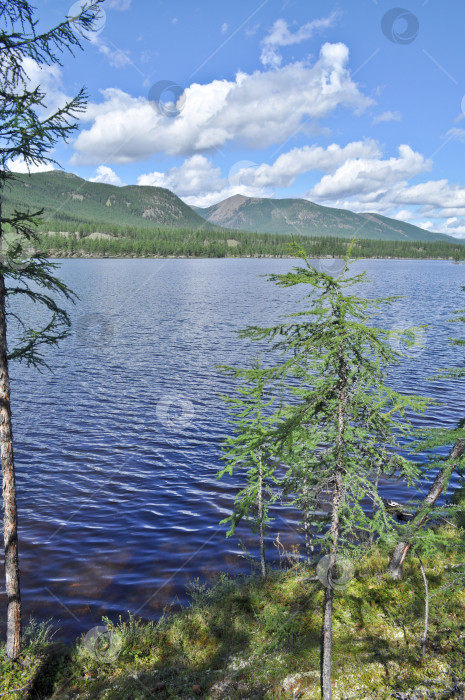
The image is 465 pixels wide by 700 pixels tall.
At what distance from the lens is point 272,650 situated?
1098 cm

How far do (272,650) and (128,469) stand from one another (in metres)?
14.0

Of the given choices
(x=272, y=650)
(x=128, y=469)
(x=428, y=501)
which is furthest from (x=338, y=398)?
(x=128, y=469)

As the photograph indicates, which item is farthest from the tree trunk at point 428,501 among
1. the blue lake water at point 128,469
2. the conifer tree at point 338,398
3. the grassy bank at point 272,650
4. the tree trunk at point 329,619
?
the blue lake water at point 128,469

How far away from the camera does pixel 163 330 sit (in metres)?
57.0

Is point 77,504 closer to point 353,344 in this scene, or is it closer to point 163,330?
point 353,344

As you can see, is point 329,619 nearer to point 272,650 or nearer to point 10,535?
point 272,650

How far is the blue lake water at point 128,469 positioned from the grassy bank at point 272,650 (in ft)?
6.66

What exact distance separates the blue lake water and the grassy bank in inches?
79.9

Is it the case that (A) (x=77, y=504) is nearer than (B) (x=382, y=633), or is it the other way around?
(B) (x=382, y=633)

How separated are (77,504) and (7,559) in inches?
368

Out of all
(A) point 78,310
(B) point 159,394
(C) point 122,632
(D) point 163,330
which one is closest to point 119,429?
(B) point 159,394

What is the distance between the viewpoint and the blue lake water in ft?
51.4

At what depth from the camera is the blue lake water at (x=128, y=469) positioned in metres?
15.7

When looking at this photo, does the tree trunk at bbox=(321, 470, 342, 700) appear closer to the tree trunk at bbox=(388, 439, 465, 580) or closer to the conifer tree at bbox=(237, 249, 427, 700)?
the conifer tree at bbox=(237, 249, 427, 700)
